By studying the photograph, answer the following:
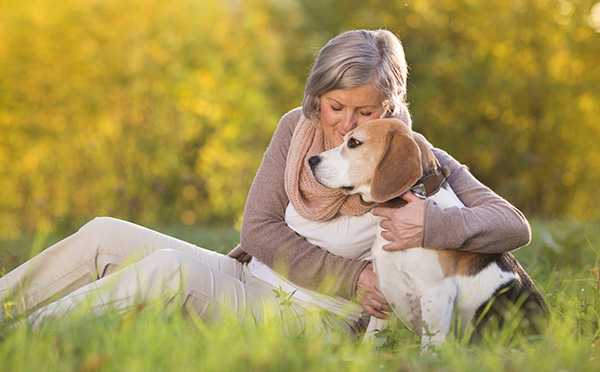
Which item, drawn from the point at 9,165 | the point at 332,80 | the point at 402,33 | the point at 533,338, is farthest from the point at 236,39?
the point at 533,338

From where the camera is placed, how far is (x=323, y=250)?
10.3 feet

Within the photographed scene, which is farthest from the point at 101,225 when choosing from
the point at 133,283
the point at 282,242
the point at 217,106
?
the point at 217,106

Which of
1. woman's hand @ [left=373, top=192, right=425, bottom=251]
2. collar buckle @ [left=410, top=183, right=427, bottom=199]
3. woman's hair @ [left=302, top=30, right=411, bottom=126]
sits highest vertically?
woman's hair @ [left=302, top=30, right=411, bottom=126]

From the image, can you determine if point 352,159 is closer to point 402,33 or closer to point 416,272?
point 416,272

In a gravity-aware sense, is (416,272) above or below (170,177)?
above

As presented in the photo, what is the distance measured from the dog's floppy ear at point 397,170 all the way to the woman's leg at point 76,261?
1.24 meters

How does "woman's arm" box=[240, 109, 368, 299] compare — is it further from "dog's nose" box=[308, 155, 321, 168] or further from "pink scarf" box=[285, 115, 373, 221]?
"dog's nose" box=[308, 155, 321, 168]

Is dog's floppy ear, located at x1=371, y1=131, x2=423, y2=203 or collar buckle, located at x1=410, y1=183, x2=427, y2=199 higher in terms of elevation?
dog's floppy ear, located at x1=371, y1=131, x2=423, y2=203

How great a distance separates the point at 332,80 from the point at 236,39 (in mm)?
10570

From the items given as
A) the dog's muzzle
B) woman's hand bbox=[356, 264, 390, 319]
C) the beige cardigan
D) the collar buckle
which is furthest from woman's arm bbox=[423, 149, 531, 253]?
the dog's muzzle

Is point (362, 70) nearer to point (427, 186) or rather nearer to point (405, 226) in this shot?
point (427, 186)

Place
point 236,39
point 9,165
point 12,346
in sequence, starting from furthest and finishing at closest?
point 236,39 → point 9,165 → point 12,346

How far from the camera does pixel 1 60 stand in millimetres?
11523

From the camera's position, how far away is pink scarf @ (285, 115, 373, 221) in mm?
3160
